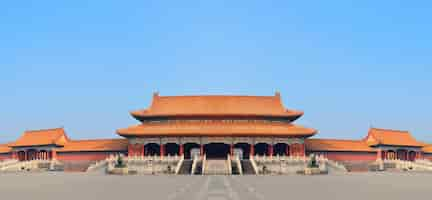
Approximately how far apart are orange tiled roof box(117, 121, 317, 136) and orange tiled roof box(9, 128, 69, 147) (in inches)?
588

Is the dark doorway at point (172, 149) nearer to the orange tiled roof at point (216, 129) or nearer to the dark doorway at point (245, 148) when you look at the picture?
the orange tiled roof at point (216, 129)

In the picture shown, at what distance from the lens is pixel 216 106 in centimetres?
7888

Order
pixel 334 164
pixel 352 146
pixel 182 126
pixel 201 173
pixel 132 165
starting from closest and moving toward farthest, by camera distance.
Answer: pixel 201 173, pixel 132 165, pixel 334 164, pixel 182 126, pixel 352 146

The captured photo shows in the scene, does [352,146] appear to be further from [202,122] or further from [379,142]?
[202,122]

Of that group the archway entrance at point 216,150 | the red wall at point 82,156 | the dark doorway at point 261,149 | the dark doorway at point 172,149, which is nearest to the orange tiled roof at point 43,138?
the red wall at point 82,156

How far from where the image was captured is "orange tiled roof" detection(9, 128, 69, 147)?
3378 inches

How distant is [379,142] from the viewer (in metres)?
82.2

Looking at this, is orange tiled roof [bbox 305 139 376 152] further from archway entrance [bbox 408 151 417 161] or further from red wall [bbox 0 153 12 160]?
red wall [bbox 0 153 12 160]

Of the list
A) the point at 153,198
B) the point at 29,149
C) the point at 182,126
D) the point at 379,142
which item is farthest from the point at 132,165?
the point at 153,198

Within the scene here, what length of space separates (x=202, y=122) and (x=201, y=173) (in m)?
16.7

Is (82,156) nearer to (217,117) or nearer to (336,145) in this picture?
(217,117)

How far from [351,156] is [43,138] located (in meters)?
43.7

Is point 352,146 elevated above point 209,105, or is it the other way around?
point 209,105

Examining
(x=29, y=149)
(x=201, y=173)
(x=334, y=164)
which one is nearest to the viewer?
(x=201, y=173)
